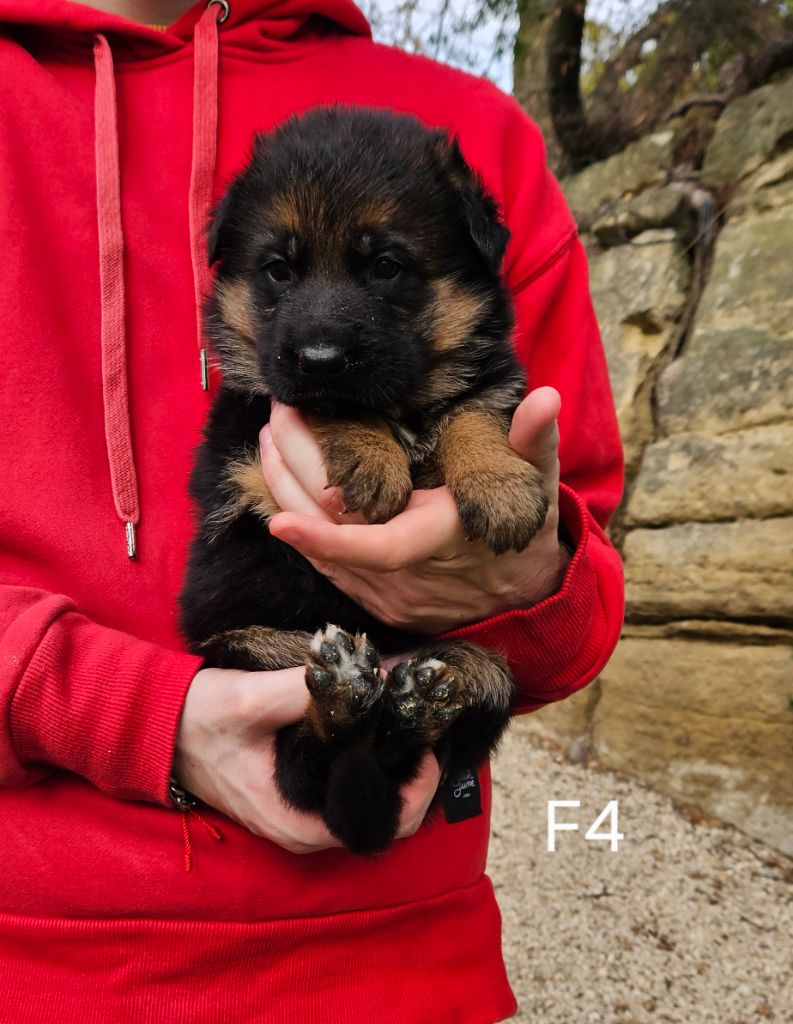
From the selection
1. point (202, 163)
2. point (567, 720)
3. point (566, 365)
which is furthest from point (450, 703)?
point (567, 720)

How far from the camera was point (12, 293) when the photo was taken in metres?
1.69

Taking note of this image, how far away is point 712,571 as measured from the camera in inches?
158

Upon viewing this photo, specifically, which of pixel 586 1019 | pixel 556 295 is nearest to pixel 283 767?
pixel 556 295

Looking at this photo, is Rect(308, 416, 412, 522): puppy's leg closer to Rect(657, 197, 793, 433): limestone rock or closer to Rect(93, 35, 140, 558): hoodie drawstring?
Rect(93, 35, 140, 558): hoodie drawstring

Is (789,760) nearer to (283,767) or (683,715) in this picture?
(683,715)

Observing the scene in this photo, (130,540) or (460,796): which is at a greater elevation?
(130,540)

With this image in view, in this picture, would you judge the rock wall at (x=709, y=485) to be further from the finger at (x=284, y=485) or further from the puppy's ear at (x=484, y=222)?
the finger at (x=284, y=485)

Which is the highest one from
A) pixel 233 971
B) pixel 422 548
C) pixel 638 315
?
pixel 638 315

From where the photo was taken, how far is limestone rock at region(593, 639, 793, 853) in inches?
148

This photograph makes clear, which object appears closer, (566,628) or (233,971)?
(233,971)

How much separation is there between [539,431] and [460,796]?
30.6 inches

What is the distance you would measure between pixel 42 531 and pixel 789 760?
330 cm

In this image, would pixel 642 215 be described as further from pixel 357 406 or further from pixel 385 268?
pixel 357 406

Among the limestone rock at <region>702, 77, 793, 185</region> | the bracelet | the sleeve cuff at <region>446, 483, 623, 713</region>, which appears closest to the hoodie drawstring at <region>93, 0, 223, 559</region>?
the bracelet
